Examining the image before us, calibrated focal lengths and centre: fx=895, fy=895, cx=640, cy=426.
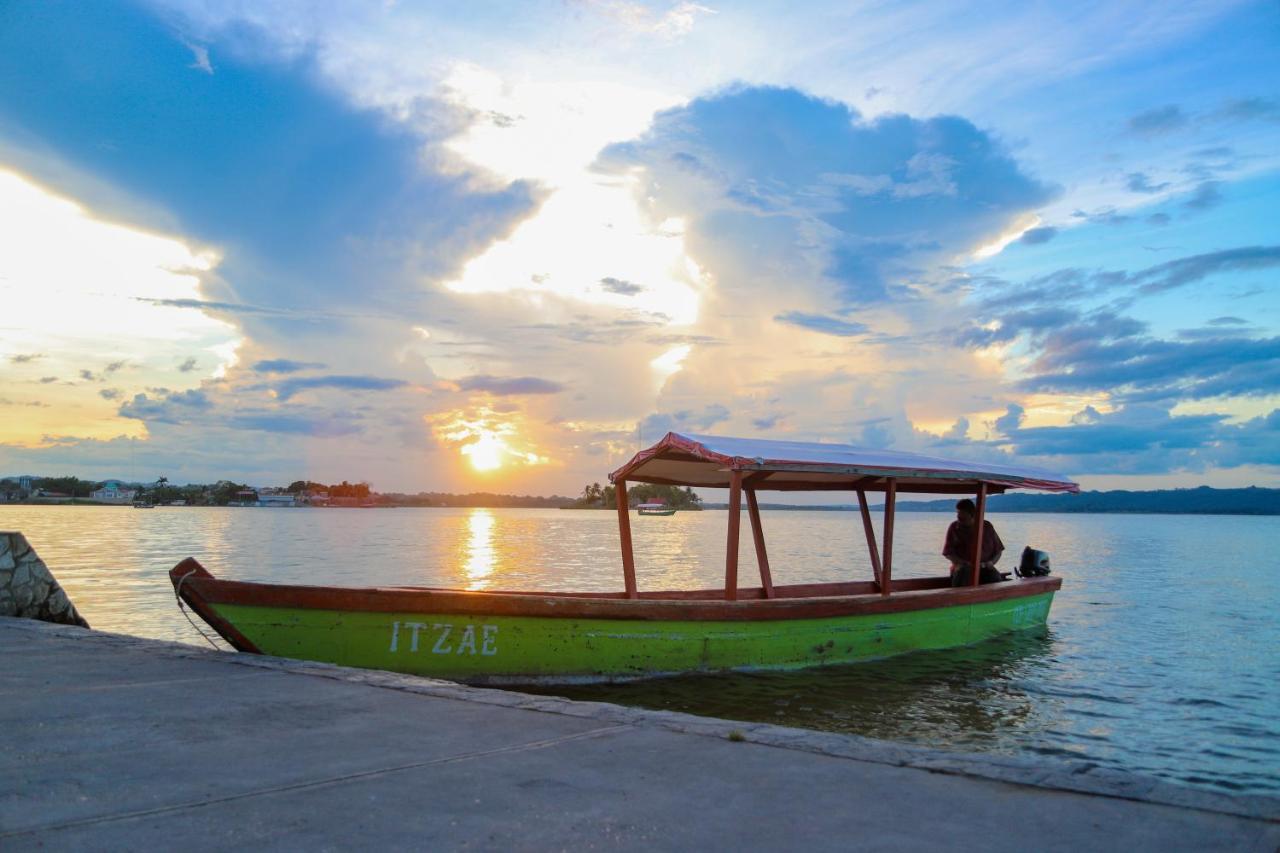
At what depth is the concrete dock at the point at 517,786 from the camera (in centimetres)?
368

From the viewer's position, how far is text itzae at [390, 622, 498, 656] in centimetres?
988

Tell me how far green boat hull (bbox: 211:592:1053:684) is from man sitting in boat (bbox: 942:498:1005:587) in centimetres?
444

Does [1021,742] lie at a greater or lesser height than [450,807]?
lesser

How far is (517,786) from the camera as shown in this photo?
4.31 meters

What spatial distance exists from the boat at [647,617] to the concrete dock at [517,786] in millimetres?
3390

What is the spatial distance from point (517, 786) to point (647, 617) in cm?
659

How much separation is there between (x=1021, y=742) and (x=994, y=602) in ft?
20.7

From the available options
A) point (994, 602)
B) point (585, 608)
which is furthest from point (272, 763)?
point (994, 602)

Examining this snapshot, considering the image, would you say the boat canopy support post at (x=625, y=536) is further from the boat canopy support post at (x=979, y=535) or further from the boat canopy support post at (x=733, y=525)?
the boat canopy support post at (x=979, y=535)

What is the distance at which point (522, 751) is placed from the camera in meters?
5.00

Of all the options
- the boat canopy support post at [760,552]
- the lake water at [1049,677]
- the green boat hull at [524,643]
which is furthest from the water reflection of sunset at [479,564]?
the green boat hull at [524,643]

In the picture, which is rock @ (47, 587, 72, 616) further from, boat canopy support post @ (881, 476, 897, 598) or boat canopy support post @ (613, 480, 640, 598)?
boat canopy support post @ (881, 476, 897, 598)

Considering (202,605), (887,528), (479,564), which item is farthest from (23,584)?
(479,564)

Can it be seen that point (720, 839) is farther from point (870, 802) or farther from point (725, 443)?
point (725, 443)
